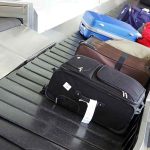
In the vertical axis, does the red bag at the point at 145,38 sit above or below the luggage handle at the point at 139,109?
below

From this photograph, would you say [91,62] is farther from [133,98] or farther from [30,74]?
[30,74]

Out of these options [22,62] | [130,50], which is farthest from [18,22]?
[130,50]

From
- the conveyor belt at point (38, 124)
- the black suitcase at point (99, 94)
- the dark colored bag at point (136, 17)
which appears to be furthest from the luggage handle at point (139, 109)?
the dark colored bag at point (136, 17)

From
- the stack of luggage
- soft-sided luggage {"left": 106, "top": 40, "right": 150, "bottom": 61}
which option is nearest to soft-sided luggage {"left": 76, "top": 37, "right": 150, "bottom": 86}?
soft-sided luggage {"left": 106, "top": 40, "right": 150, "bottom": 61}

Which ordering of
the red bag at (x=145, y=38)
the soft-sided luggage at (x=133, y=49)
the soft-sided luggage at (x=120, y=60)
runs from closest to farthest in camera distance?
the soft-sided luggage at (x=120, y=60)
the soft-sided luggage at (x=133, y=49)
the red bag at (x=145, y=38)

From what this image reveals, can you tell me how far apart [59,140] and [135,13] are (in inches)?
108

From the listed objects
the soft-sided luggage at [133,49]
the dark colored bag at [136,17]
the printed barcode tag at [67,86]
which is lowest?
the dark colored bag at [136,17]

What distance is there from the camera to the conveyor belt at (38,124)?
1.31m

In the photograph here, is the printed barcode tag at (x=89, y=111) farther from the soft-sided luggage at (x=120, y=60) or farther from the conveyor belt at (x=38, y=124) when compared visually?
the soft-sided luggage at (x=120, y=60)

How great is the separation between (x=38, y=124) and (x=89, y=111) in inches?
11.7

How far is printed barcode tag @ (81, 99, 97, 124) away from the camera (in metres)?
1.45

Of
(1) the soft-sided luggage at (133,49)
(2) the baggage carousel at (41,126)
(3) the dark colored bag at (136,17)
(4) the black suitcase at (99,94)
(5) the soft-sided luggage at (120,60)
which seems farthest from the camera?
(3) the dark colored bag at (136,17)

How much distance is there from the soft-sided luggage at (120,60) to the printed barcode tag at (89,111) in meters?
0.55

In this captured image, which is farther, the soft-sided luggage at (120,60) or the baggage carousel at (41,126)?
the soft-sided luggage at (120,60)
